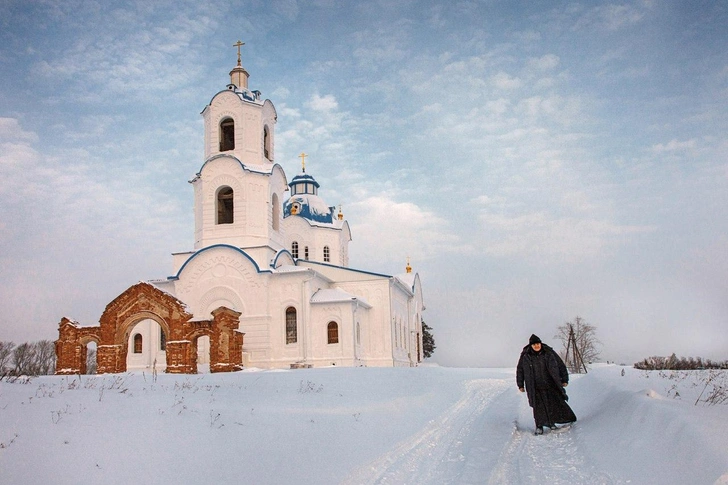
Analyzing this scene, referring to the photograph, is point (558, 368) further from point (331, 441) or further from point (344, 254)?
point (344, 254)

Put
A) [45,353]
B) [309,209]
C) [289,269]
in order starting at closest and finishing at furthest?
[289,269] < [309,209] < [45,353]

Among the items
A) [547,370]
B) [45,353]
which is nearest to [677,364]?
[547,370]

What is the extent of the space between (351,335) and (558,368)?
18.8m

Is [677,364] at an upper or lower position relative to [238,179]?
lower

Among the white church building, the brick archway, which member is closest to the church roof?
the white church building

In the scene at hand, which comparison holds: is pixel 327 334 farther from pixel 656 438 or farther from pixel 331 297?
pixel 656 438

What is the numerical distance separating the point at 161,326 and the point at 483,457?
15953 mm

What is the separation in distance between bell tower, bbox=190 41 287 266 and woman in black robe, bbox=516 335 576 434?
62.6 ft

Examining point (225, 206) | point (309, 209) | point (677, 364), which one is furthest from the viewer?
point (309, 209)

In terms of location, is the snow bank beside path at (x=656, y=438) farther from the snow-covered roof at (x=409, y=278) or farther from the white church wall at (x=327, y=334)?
the snow-covered roof at (x=409, y=278)

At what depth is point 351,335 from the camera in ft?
91.5

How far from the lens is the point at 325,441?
8258mm

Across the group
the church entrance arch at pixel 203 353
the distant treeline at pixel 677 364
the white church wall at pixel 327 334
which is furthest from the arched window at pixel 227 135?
the distant treeline at pixel 677 364

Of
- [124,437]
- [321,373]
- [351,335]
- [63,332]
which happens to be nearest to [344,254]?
[351,335]
